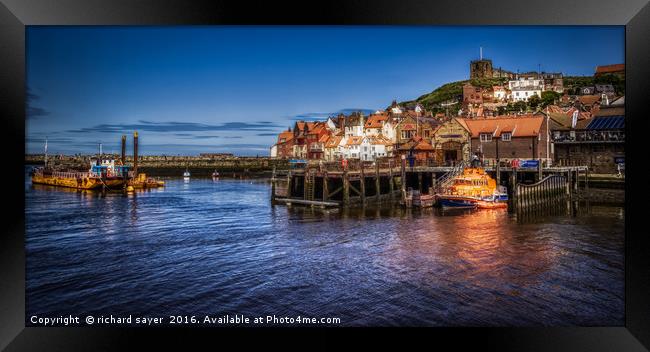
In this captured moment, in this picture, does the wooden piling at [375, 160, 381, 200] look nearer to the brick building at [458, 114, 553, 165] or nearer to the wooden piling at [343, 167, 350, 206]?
the wooden piling at [343, 167, 350, 206]

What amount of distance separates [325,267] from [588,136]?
25.1 feet

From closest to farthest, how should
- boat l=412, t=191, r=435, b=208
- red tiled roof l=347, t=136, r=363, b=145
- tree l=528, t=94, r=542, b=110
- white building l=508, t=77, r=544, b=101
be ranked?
white building l=508, t=77, r=544, b=101 < tree l=528, t=94, r=542, b=110 < red tiled roof l=347, t=136, r=363, b=145 < boat l=412, t=191, r=435, b=208

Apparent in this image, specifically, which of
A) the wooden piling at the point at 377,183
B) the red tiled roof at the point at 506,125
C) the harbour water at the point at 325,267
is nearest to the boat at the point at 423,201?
the wooden piling at the point at 377,183

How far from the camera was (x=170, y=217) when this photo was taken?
40.1ft

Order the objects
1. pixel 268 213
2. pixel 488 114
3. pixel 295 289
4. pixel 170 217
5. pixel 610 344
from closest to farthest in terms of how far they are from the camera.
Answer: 1. pixel 610 344
2. pixel 295 289
3. pixel 170 217
4. pixel 268 213
5. pixel 488 114

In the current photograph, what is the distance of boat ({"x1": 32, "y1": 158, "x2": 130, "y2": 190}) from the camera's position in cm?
1389

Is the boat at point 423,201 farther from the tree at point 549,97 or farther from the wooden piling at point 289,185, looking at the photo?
the tree at point 549,97

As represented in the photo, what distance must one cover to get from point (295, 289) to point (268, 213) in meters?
6.79

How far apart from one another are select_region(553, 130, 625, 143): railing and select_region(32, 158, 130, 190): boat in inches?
492

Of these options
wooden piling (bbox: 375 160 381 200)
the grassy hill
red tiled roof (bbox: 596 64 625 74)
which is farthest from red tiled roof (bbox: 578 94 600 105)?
wooden piling (bbox: 375 160 381 200)

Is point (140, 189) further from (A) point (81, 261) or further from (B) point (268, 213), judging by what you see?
(A) point (81, 261)

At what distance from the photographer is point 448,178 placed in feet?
57.1
